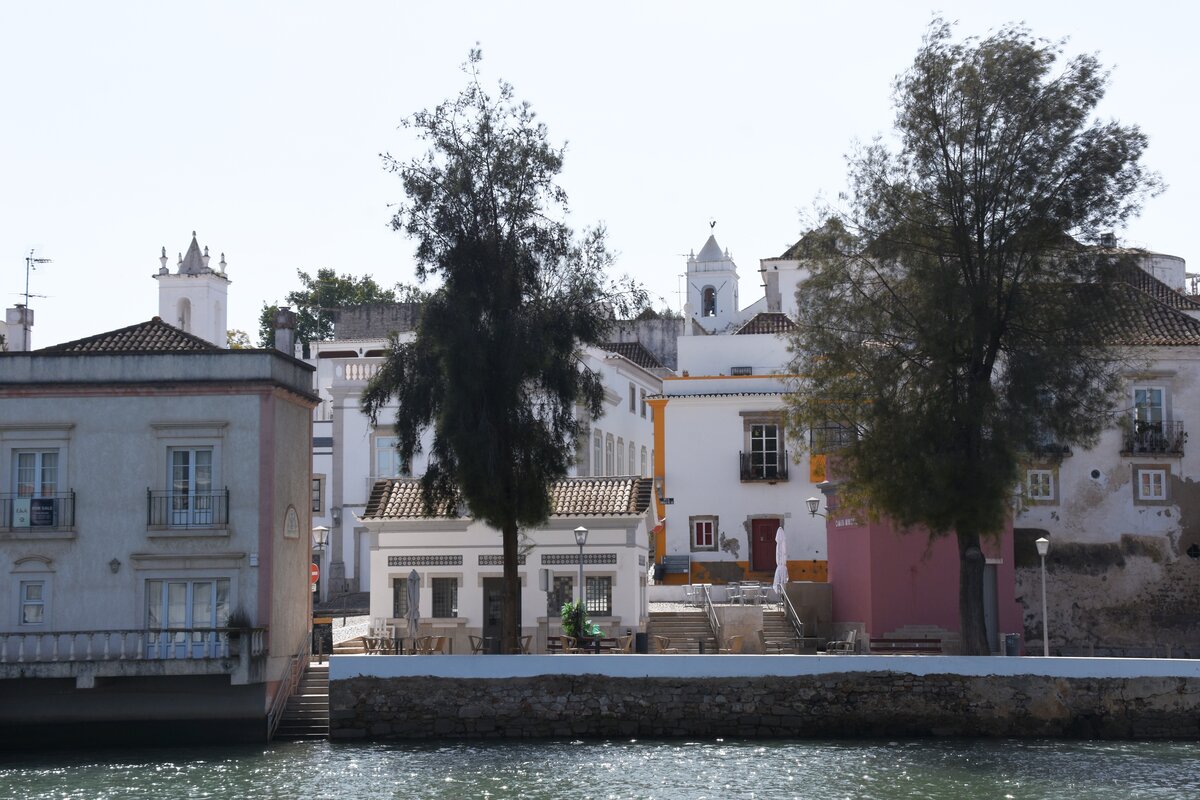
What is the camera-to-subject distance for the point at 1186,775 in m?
24.3

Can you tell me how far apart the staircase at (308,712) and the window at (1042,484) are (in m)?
16.8

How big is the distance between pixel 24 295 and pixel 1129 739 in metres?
23.5

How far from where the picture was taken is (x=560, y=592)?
35.5 m

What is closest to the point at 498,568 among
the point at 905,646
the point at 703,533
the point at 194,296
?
the point at 905,646

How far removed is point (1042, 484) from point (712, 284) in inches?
1522

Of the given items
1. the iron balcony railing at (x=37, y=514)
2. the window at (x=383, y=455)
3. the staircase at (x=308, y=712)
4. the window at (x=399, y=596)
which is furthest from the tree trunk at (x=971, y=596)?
the window at (x=383, y=455)

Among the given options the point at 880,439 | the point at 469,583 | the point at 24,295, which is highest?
the point at 24,295

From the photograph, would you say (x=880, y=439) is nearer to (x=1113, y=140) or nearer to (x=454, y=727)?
(x=1113, y=140)

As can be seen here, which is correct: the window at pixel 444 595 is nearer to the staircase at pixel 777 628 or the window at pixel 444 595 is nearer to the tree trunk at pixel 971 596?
the staircase at pixel 777 628

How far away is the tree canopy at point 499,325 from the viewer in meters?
30.9

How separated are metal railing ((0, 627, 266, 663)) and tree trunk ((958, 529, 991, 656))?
13.0 meters

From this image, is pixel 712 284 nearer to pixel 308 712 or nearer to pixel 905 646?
pixel 905 646

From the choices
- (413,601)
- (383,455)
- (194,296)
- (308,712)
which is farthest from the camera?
(194,296)

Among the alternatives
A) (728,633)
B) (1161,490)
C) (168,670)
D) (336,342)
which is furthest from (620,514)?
(336,342)
